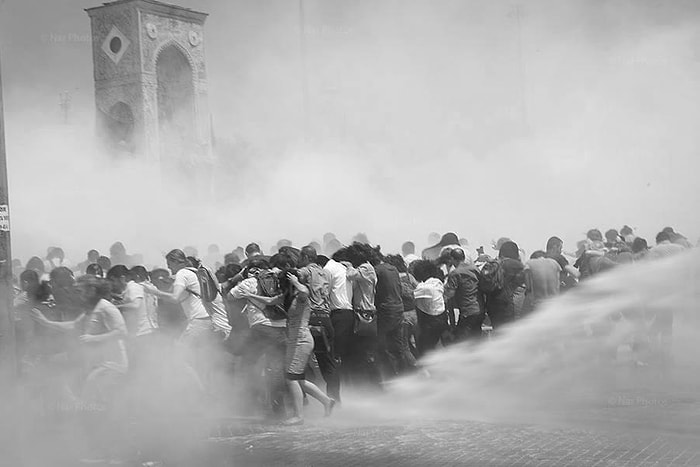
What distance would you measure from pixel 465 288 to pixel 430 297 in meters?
0.34

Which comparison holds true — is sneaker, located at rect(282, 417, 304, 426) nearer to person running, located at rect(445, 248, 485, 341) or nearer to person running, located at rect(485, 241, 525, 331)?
person running, located at rect(445, 248, 485, 341)

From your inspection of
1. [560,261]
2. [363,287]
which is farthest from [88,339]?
[560,261]

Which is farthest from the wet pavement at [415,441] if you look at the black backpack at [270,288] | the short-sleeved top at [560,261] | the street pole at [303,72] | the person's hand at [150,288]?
the street pole at [303,72]

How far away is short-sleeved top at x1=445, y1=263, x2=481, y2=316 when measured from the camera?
9.81 meters

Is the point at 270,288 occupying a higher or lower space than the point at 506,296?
higher

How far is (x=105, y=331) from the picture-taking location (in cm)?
802

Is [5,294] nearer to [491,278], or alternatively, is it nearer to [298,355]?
[298,355]

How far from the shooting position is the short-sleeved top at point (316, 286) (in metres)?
8.64

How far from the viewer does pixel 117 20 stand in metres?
Result: 18.0

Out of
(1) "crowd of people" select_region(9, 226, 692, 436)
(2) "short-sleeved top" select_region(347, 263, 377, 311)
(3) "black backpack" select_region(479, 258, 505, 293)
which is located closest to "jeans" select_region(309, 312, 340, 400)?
(1) "crowd of people" select_region(9, 226, 692, 436)

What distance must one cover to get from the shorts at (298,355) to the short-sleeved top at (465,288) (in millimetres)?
2110

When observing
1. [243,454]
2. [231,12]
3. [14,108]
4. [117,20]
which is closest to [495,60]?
[231,12]

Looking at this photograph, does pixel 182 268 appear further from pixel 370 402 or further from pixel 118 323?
pixel 370 402

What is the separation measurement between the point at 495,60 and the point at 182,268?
14793 millimetres
